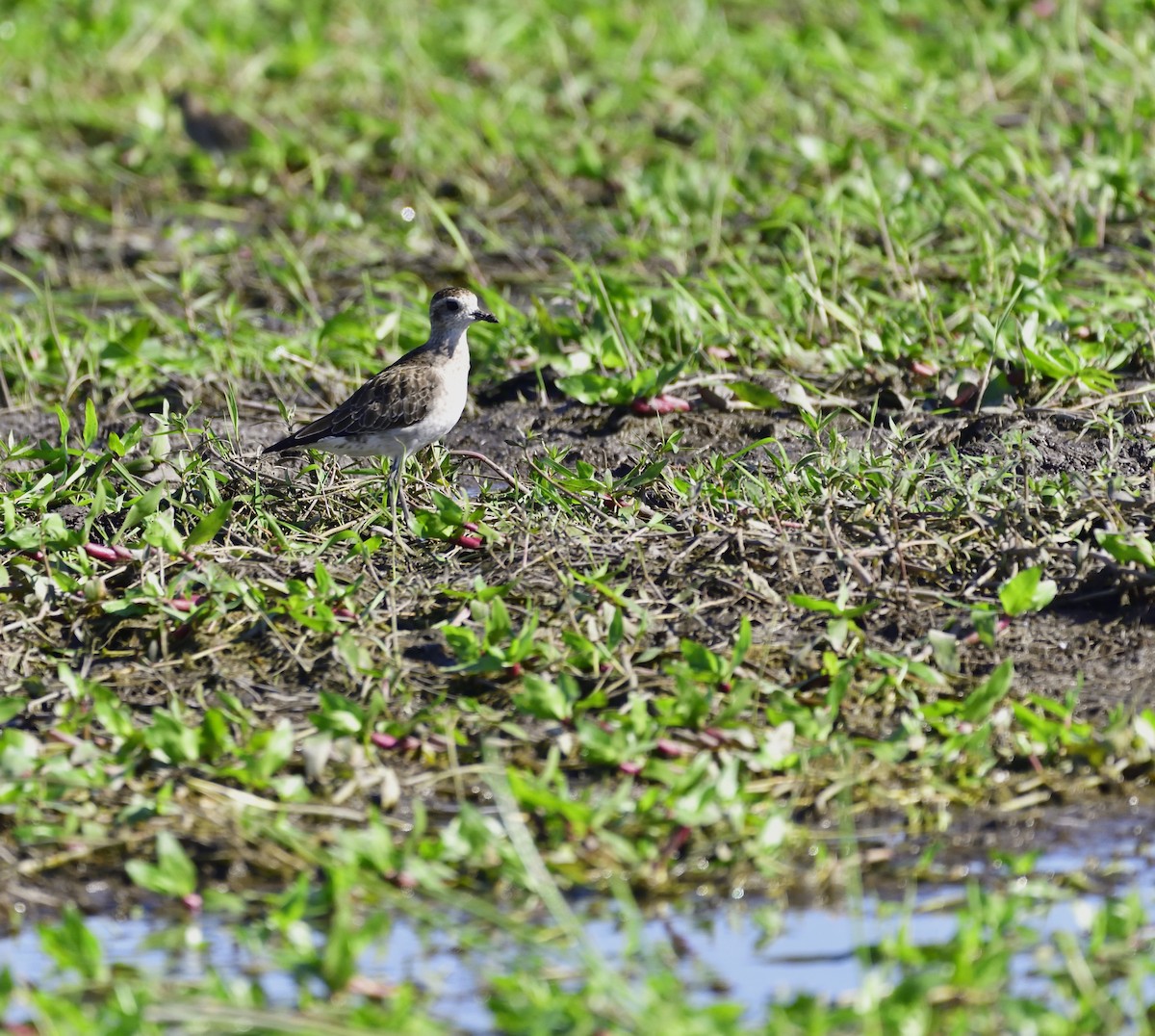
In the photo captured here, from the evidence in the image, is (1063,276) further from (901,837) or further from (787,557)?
(901,837)

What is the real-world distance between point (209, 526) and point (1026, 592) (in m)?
2.50

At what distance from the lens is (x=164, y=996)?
153 inches

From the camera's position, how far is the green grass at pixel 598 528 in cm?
441

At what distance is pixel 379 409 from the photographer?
6.43 metres

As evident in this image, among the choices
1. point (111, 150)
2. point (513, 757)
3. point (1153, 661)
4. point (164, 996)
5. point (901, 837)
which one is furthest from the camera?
point (111, 150)

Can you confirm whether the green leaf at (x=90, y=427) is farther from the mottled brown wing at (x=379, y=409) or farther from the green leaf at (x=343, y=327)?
the green leaf at (x=343, y=327)

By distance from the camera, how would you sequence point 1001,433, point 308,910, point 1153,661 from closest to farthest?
Result: point 308,910, point 1153,661, point 1001,433

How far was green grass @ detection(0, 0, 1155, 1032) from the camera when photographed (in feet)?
14.5

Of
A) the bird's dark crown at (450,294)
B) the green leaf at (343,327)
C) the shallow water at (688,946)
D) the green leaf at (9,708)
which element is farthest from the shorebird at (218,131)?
the shallow water at (688,946)

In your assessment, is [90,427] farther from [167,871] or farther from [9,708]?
[167,871]

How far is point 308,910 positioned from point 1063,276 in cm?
487

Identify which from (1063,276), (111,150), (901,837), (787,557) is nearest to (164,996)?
(901,837)

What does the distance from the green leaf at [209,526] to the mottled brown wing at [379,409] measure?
76cm

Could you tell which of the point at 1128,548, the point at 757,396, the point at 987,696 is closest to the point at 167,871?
the point at 987,696
